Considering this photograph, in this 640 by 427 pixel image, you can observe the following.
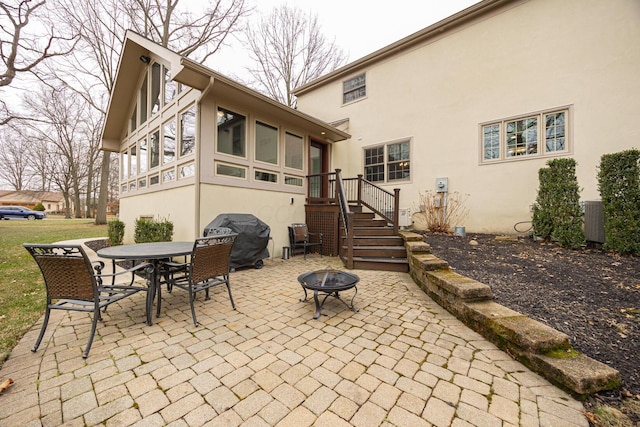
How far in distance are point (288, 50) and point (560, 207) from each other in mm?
14585

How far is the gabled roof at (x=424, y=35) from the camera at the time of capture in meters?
6.86

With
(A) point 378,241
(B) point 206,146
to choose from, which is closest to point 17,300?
(B) point 206,146

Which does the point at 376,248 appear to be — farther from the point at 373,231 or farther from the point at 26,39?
the point at 26,39

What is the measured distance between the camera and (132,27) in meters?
11.9

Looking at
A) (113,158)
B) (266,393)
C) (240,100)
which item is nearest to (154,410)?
(266,393)

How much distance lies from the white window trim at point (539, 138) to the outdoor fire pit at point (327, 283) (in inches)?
246

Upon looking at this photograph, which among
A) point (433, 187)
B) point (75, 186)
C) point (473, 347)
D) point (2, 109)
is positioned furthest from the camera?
point (75, 186)

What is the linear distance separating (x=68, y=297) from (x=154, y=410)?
1595 millimetres

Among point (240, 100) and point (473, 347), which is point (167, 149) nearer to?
point (240, 100)

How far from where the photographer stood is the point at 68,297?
2299mm

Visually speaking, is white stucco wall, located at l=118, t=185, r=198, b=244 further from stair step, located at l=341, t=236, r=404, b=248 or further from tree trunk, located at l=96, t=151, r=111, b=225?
Result: tree trunk, located at l=96, t=151, r=111, b=225

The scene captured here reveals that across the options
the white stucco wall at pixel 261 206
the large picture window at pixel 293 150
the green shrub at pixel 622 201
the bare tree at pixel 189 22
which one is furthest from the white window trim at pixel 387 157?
the bare tree at pixel 189 22

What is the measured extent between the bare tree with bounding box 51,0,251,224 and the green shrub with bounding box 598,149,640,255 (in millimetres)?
15207

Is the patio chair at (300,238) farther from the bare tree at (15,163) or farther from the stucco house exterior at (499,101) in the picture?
the bare tree at (15,163)
